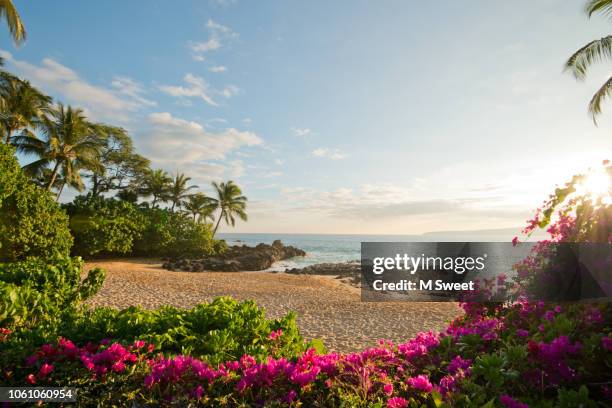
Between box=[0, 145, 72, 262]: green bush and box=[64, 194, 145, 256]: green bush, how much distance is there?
226 inches

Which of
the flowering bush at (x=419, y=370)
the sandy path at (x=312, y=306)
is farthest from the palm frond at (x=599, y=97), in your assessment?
the flowering bush at (x=419, y=370)

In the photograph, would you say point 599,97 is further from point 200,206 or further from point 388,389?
point 200,206

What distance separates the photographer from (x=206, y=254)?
114 ft

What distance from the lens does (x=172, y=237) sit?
3112cm

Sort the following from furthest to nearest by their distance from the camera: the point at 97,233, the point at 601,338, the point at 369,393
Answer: the point at 97,233, the point at 369,393, the point at 601,338

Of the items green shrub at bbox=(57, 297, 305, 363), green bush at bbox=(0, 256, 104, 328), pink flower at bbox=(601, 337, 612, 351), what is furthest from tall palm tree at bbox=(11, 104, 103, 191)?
pink flower at bbox=(601, 337, 612, 351)

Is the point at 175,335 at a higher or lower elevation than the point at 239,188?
lower

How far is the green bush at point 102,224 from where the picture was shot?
24.4m

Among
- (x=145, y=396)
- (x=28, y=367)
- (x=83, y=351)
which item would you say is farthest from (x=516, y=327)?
(x=28, y=367)

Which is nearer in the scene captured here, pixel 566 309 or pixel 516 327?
pixel 566 309

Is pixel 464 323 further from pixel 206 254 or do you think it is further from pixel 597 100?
pixel 206 254

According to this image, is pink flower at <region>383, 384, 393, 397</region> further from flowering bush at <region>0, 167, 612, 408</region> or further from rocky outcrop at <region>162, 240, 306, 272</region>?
rocky outcrop at <region>162, 240, 306, 272</region>

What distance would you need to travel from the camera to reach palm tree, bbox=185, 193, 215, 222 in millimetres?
40125

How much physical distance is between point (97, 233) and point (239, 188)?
65.8ft
